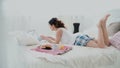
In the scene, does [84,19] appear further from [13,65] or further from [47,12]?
[13,65]

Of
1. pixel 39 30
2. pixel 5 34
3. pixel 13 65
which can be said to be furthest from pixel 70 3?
→ pixel 5 34

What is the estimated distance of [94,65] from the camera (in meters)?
2.10

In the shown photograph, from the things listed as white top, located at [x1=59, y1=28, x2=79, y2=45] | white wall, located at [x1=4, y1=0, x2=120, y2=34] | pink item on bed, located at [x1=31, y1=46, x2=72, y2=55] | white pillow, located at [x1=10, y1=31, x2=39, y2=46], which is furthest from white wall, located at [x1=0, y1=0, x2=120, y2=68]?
pink item on bed, located at [x1=31, y1=46, x2=72, y2=55]

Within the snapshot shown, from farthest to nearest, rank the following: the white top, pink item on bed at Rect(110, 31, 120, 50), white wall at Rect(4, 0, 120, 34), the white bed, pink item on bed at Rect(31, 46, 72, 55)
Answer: white wall at Rect(4, 0, 120, 34) < the white top < pink item on bed at Rect(110, 31, 120, 50) < pink item on bed at Rect(31, 46, 72, 55) < the white bed

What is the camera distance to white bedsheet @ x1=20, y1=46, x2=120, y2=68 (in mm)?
1956

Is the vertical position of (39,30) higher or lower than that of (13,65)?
higher

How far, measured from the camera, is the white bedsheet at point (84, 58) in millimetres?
1956

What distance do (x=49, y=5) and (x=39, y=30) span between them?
476 millimetres

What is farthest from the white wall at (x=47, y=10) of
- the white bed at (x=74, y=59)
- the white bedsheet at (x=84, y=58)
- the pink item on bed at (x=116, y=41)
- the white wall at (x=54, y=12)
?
the pink item on bed at (x=116, y=41)

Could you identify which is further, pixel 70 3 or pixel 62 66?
pixel 70 3

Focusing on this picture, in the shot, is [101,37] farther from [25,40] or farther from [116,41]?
[25,40]

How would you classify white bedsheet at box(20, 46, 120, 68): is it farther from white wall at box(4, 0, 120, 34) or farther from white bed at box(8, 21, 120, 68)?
white wall at box(4, 0, 120, 34)

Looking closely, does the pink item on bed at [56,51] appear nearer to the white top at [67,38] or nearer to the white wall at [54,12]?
the white top at [67,38]

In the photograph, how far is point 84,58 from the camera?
6.73ft
